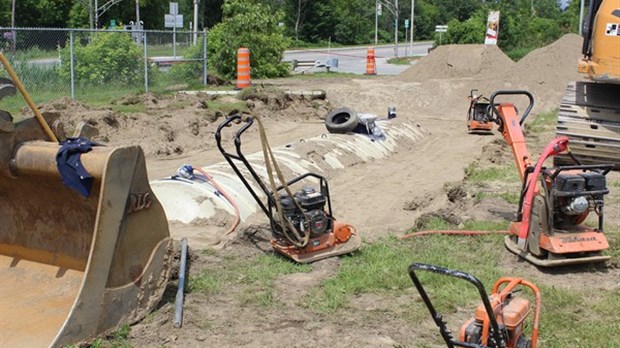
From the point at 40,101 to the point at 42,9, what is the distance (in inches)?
1686

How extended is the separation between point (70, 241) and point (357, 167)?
7970mm

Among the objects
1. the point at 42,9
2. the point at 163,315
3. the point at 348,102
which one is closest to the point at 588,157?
the point at 163,315

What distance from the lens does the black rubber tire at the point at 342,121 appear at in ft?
48.6

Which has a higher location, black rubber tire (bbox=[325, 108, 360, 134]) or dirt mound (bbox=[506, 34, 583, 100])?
dirt mound (bbox=[506, 34, 583, 100])

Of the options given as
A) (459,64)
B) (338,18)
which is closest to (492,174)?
(459,64)

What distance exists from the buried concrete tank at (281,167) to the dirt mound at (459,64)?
10281 mm

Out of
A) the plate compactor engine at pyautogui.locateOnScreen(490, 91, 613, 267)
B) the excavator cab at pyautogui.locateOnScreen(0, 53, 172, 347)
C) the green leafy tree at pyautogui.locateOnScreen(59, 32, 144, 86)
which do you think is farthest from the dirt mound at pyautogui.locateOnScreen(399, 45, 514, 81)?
the excavator cab at pyautogui.locateOnScreen(0, 53, 172, 347)

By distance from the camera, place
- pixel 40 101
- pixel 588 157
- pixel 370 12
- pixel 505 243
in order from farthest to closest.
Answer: pixel 370 12 < pixel 40 101 < pixel 588 157 < pixel 505 243

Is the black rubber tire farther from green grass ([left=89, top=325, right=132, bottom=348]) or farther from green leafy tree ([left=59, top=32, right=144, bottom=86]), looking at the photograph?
green grass ([left=89, top=325, right=132, bottom=348])

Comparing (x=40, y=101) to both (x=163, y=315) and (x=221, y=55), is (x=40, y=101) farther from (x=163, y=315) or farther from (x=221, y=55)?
(x=163, y=315)

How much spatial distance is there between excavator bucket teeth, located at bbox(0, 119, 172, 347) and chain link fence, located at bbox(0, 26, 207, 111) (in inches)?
510

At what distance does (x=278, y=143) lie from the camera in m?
15.6

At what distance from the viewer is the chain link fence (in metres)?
19.3

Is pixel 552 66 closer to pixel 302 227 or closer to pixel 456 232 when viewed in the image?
pixel 456 232
